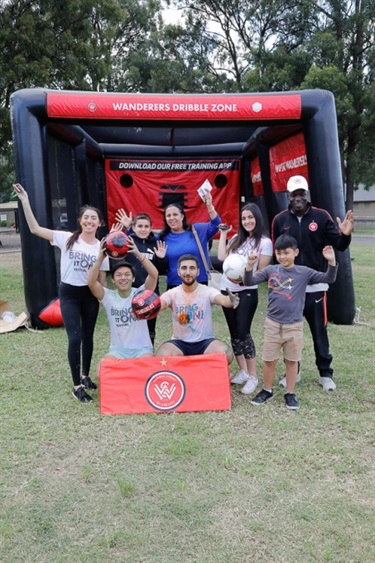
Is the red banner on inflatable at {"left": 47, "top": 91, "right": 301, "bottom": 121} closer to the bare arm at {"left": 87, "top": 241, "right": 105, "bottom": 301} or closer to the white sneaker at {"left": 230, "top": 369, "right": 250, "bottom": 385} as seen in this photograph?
the bare arm at {"left": 87, "top": 241, "right": 105, "bottom": 301}

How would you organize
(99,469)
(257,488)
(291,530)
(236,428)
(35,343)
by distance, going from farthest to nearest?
(35,343), (236,428), (99,469), (257,488), (291,530)

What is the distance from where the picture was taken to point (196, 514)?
2.40m

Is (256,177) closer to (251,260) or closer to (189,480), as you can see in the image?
(251,260)

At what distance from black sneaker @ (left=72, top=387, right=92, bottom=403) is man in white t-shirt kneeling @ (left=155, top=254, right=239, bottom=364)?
2.10 ft

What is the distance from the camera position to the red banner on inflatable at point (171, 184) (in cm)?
992

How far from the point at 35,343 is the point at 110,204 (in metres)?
5.21

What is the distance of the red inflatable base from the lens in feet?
11.9

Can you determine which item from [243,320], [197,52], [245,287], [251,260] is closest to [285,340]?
[243,320]

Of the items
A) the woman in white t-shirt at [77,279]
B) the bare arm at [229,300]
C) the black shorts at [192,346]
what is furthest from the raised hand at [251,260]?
the woman in white t-shirt at [77,279]

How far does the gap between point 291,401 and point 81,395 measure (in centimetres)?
161

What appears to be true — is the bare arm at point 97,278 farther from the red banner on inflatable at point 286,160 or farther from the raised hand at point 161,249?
the red banner on inflatable at point 286,160

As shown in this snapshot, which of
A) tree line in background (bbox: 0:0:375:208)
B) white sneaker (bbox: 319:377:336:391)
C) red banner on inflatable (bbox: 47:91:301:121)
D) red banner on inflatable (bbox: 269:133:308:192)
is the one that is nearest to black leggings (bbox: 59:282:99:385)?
white sneaker (bbox: 319:377:336:391)

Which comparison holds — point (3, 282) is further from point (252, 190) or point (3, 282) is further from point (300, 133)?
point (300, 133)

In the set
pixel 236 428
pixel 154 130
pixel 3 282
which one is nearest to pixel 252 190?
pixel 154 130
